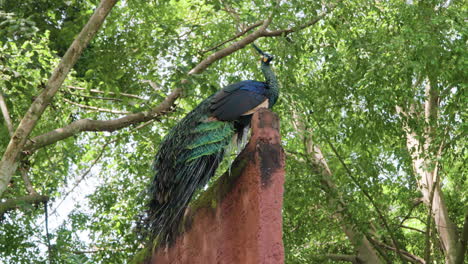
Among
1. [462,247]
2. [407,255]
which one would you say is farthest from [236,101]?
[407,255]

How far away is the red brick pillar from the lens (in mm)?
3389

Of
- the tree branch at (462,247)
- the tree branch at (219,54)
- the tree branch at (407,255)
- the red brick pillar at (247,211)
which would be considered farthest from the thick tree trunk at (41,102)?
the tree branch at (462,247)

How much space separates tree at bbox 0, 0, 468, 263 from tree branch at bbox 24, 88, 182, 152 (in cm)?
9

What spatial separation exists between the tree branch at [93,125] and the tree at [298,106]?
0.09 meters

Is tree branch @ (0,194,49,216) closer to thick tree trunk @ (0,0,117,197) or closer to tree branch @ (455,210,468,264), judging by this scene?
thick tree trunk @ (0,0,117,197)

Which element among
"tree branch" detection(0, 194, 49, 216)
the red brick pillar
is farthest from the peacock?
"tree branch" detection(0, 194, 49, 216)

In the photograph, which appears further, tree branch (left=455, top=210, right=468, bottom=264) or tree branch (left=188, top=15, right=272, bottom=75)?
tree branch (left=455, top=210, right=468, bottom=264)

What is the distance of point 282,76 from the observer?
792 centimetres

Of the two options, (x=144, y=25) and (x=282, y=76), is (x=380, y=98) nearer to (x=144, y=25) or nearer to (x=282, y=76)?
(x=282, y=76)

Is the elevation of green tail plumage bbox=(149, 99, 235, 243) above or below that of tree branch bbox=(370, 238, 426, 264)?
below

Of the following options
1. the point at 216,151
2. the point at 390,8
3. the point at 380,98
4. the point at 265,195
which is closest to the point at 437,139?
the point at 380,98

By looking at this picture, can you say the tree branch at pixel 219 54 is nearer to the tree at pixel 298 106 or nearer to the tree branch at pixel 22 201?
the tree at pixel 298 106

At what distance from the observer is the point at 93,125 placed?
17.6 feet

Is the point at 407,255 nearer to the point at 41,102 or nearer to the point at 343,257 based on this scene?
the point at 343,257
